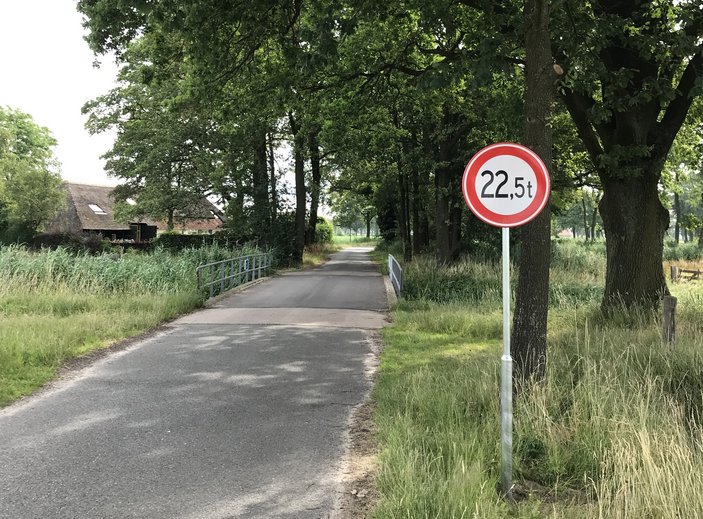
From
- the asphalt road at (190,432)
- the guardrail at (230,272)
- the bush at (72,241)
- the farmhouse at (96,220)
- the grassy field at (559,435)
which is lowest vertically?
the asphalt road at (190,432)

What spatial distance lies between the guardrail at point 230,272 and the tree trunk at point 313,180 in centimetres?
817

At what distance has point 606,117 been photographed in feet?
30.6

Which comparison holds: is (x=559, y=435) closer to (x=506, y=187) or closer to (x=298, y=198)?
(x=506, y=187)

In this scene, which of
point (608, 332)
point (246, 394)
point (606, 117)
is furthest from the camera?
point (606, 117)

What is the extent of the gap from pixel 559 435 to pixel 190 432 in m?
3.28

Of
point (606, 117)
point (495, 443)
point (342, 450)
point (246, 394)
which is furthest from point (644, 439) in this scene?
point (606, 117)

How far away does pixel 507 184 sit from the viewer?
4.10 m

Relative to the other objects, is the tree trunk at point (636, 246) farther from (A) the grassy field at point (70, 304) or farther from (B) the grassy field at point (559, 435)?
(A) the grassy field at point (70, 304)

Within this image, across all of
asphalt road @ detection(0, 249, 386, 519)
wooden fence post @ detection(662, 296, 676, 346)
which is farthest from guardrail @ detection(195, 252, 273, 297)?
wooden fence post @ detection(662, 296, 676, 346)

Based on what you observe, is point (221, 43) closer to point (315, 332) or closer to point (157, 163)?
point (315, 332)

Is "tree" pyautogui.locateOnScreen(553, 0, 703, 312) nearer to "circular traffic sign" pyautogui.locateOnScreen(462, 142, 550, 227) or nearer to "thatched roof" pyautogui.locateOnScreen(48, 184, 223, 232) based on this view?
"circular traffic sign" pyautogui.locateOnScreen(462, 142, 550, 227)

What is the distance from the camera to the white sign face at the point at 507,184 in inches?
160

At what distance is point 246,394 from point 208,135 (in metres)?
27.0

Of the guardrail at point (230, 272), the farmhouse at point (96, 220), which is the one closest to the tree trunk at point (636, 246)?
the guardrail at point (230, 272)
